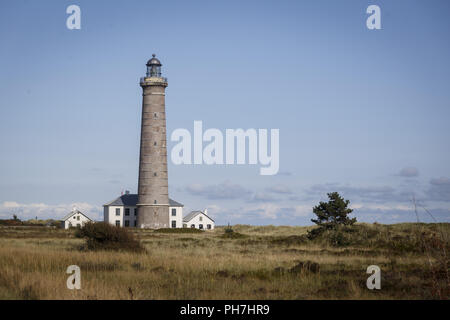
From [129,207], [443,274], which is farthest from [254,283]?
[129,207]

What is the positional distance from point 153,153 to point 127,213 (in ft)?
47.6

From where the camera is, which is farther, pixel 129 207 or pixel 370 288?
pixel 129 207

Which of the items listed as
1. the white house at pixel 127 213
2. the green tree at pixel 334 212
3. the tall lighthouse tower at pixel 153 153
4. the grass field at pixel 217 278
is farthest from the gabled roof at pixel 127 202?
the grass field at pixel 217 278

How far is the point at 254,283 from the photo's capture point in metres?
14.9

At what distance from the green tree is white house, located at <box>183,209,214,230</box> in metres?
40.8

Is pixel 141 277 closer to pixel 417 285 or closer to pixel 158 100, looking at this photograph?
pixel 417 285

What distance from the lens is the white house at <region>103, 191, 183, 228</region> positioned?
77.6m

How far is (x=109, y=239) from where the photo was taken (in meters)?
26.8

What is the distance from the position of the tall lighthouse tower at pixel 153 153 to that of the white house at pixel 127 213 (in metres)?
8.28

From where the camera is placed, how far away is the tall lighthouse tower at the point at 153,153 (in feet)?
224

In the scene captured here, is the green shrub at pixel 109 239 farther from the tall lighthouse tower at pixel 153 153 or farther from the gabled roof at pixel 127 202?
the gabled roof at pixel 127 202
